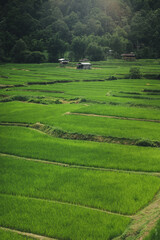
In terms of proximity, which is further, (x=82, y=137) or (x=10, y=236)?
(x=82, y=137)

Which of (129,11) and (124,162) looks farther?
(129,11)

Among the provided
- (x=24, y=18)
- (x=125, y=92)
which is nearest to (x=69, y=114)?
(x=125, y=92)

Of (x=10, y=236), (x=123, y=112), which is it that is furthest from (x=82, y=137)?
(x=10, y=236)

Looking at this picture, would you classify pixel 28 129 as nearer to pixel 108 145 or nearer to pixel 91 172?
pixel 108 145

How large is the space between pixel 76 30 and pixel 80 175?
8903 cm

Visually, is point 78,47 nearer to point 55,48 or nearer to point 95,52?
point 95,52

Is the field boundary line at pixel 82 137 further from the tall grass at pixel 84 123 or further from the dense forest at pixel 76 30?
the dense forest at pixel 76 30

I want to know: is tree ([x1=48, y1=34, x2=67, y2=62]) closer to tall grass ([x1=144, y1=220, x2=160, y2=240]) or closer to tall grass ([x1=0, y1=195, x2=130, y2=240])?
tall grass ([x1=0, y1=195, x2=130, y2=240])

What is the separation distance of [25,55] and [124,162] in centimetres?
6102

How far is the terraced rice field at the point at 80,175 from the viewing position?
6.10 meters

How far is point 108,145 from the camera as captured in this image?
38.8 feet

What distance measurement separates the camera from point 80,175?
8773 mm

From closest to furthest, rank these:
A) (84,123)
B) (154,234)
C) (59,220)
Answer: (154,234), (59,220), (84,123)

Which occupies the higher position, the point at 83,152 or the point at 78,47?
the point at 78,47
